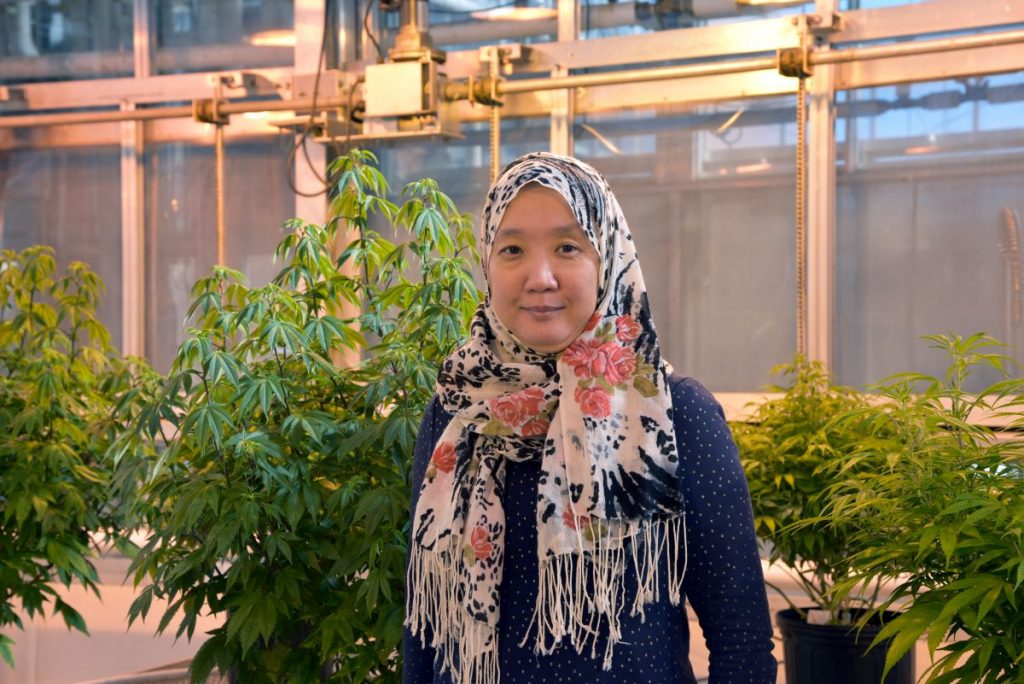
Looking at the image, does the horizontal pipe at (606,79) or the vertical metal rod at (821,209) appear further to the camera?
the vertical metal rod at (821,209)

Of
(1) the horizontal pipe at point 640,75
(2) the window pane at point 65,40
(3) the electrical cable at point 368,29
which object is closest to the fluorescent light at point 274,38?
(3) the electrical cable at point 368,29

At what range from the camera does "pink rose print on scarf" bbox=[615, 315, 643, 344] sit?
54.9 inches

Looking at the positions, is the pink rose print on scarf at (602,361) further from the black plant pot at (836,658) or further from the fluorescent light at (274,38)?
the fluorescent light at (274,38)

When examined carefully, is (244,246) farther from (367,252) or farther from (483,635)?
(483,635)

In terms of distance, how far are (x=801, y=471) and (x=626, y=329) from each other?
154 centimetres

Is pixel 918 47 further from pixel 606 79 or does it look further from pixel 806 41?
pixel 606 79

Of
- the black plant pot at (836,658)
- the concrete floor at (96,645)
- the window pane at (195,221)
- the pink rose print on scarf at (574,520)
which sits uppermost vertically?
the window pane at (195,221)

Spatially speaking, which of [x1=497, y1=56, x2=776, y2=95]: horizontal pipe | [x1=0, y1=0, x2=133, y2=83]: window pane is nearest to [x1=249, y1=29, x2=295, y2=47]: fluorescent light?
[x1=0, y1=0, x2=133, y2=83]: window pane

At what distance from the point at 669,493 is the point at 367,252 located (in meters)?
1.29

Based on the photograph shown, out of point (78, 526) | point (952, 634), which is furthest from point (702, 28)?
point (952, 634)

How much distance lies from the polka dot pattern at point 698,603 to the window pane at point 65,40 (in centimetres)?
408

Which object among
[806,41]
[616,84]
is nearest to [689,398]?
[806,41]

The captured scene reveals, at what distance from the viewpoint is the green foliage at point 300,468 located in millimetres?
2197

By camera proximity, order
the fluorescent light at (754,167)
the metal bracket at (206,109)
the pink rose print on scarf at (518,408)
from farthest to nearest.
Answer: the metal bracket at (206,109) → the fluorescent light at (754,167) → the pink rose print on scarf at (518,408)
